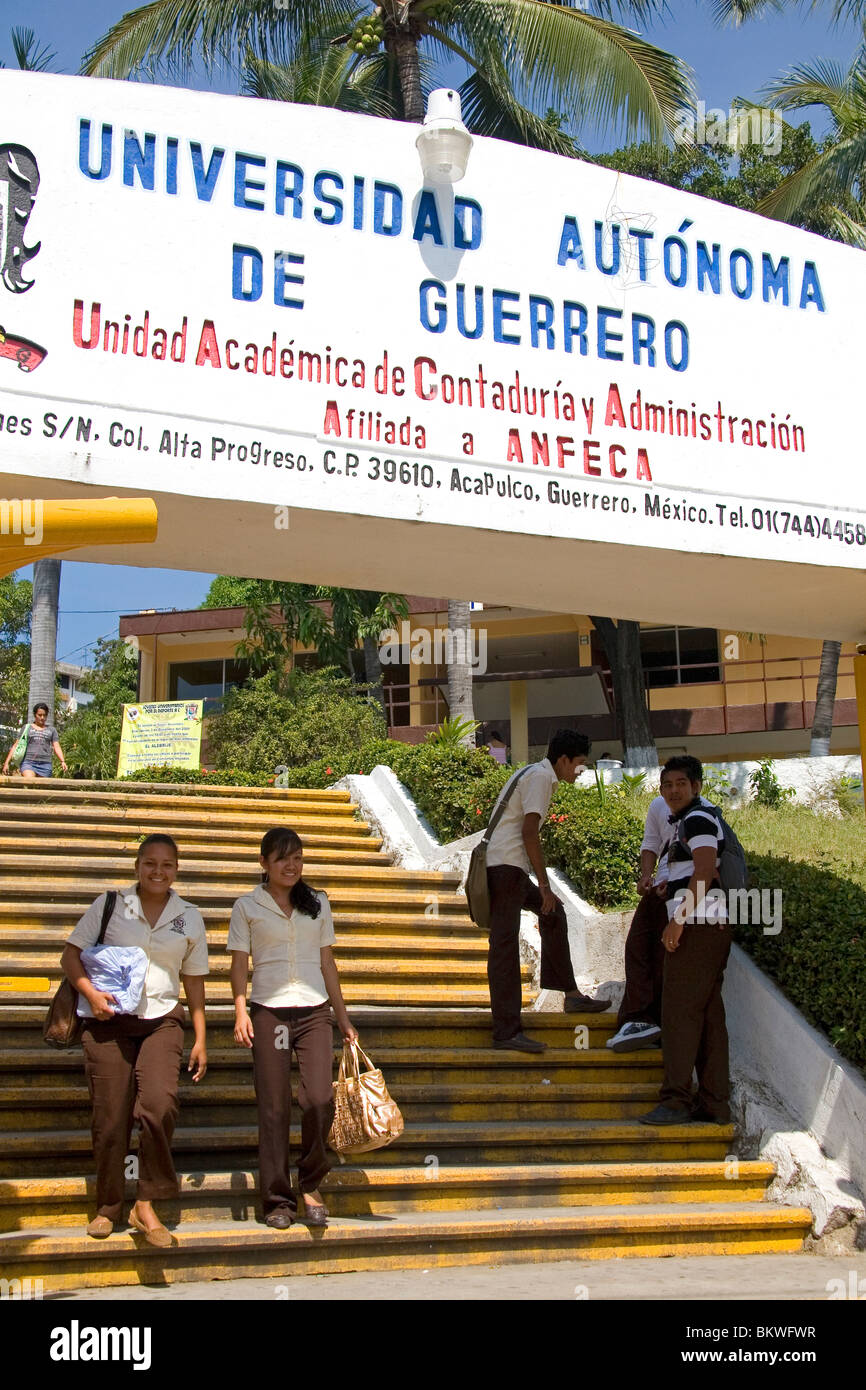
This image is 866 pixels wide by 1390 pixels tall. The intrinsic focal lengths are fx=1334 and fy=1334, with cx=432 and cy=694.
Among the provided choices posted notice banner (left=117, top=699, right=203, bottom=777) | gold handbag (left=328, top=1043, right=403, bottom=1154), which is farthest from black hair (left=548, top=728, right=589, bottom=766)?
posted notice banner (left=117, top=699, right=203, bottom=777)

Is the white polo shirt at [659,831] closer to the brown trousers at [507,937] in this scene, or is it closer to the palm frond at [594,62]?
the brown trousers at [507,937]

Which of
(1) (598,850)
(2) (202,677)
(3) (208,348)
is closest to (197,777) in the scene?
(1) (598,850)

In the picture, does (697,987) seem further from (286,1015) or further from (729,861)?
(286,1015)

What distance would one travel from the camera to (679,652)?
29.0 metres

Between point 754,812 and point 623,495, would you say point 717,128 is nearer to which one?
point 754,812

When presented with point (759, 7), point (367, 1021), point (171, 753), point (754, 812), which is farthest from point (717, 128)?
point (367, 1021)

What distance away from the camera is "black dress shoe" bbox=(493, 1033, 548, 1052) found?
266 inches

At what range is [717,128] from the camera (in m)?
15.7

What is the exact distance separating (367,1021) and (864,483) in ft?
12.0

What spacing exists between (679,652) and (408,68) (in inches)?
613

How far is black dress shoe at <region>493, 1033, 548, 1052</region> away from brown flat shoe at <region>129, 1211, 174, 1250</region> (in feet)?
7.49

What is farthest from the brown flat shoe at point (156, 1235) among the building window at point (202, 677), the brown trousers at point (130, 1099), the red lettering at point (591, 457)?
the building window at point (202, 677)

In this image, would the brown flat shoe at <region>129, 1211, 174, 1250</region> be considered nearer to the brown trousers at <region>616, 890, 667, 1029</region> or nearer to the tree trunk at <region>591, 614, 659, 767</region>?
the brown trousers at <region>616, 890, 667, 1029</region>

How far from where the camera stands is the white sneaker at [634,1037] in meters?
6.92
